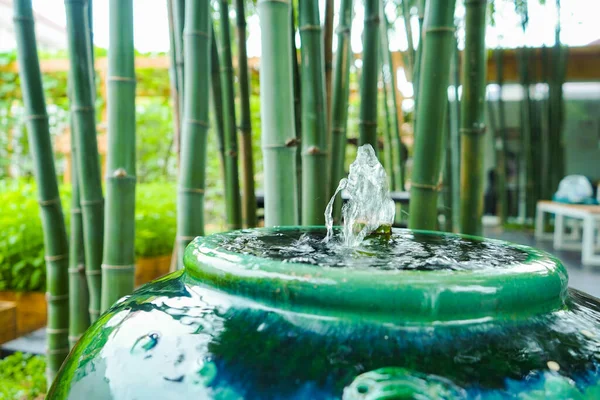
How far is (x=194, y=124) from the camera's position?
1007 mm

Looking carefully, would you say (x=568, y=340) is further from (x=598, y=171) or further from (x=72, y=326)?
(x=598, y=171)

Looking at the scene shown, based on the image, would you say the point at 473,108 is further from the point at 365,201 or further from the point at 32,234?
the point at 32,234

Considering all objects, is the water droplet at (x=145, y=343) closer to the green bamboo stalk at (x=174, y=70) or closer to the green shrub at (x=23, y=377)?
the green bamboo stalk at (x=174, y=70)

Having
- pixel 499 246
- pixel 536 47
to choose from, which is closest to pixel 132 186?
pixel 499 246

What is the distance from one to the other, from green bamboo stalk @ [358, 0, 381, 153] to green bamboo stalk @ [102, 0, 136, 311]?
22.0 inches

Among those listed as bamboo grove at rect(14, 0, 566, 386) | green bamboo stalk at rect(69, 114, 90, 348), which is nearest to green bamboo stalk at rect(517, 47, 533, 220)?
bamboo grove at rect(14, 0, 566, 386)

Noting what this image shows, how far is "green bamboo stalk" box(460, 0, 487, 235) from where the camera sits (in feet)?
3.41

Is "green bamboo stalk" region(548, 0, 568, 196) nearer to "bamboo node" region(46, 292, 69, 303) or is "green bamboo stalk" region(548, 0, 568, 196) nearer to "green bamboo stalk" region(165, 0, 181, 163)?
"green bamboo stalk" region(165, 0, 181, 163)

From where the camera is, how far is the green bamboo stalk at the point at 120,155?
983 mm

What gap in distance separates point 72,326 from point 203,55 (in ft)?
2.78

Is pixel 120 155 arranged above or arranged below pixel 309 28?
below

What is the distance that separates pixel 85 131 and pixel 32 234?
2.12m

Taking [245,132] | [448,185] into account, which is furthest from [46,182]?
[448,185]

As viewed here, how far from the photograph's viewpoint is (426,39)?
88 centimetres
